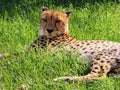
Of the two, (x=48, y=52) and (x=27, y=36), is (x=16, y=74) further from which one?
(x=27, y=36)

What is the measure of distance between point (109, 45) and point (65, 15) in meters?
0.94

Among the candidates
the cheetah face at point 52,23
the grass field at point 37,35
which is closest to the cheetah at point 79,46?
the cheetah face at point 52,23

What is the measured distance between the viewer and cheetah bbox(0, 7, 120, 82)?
5.74m

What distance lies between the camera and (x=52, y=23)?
6594 millimetres

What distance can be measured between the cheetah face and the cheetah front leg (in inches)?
36.2

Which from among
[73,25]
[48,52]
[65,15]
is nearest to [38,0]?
[73,25]

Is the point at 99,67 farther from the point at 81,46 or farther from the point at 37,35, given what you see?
the point at 37,35

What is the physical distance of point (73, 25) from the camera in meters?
8.24

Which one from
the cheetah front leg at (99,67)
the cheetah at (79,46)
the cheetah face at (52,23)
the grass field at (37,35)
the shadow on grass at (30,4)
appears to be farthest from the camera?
the shadow on grass at (30,4)

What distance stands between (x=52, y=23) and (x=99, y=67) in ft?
3.69

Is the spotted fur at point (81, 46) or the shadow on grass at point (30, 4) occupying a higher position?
the shadow on grass at point (30, 4)

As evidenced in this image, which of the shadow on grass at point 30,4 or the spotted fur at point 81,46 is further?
the shadow on grass at point 30,4

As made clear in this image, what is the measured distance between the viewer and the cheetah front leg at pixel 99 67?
18.1 feet

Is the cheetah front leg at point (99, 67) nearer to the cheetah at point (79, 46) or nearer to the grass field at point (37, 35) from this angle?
the cheetah at point (79, 46)
